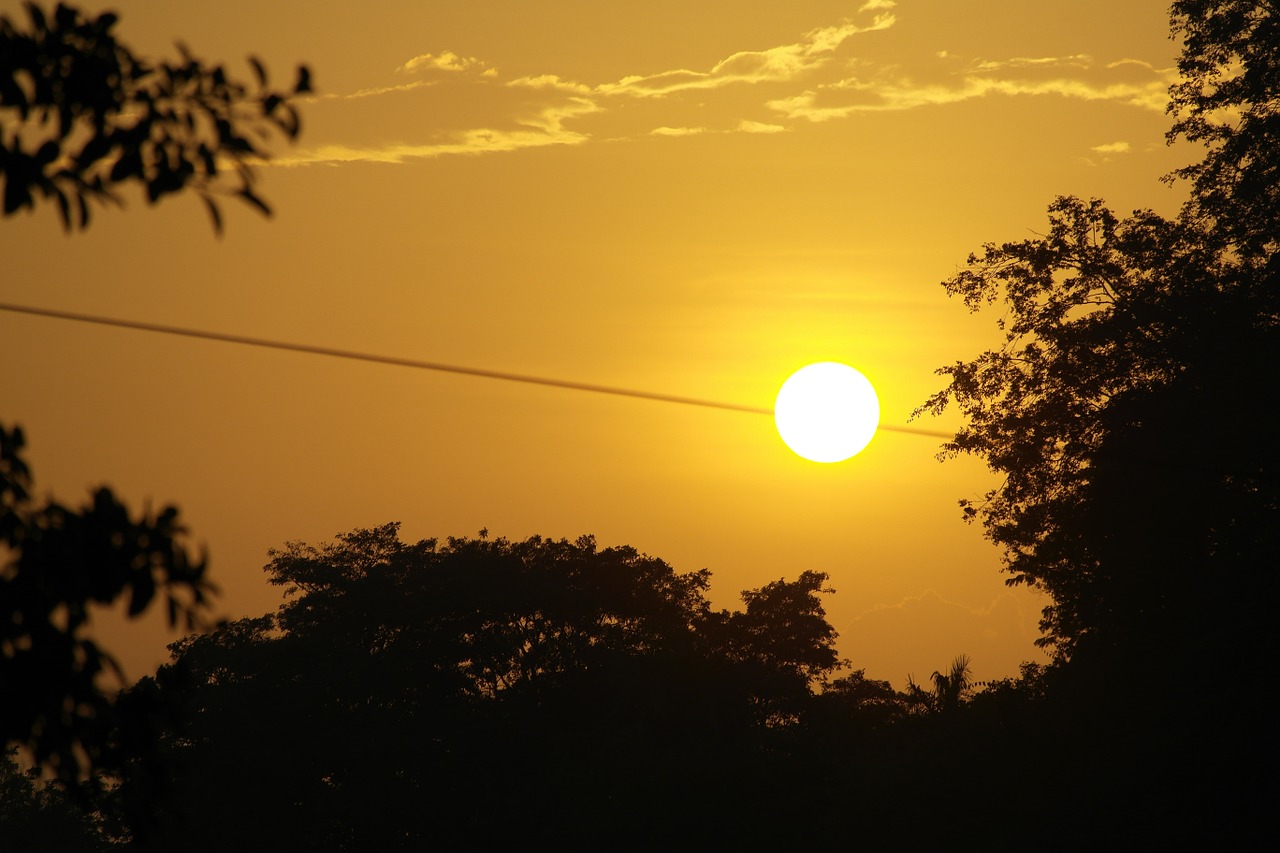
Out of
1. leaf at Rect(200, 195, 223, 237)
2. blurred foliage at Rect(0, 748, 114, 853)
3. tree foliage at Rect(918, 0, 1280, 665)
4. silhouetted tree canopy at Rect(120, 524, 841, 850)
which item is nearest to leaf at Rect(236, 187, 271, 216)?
leaf at Rect(200, 195, 223, 237)

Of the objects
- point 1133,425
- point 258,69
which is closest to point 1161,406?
point 1133,425

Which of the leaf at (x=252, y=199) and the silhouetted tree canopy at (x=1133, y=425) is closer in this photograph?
the leaf at (x=252, y=199)

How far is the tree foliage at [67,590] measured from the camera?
5184 mm

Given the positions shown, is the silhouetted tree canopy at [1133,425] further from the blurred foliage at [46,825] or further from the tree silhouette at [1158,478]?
the blurred foliage at [46,825]

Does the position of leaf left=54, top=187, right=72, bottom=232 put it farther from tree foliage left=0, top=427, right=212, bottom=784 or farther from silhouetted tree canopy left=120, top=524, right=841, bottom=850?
silhouetted tree canopy left=120, top=524, right=841, bottom=850

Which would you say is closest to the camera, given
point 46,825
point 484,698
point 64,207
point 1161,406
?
point 64,207

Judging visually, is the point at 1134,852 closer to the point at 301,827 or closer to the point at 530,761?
the point at 530,761

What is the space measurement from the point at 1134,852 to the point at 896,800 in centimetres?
516

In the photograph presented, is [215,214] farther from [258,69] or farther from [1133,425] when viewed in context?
[1133,425]

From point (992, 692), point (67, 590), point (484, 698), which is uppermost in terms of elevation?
point (484, 698)

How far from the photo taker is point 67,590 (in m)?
5.22

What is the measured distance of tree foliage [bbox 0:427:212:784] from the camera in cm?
518

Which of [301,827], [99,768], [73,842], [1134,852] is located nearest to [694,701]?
[301,827]

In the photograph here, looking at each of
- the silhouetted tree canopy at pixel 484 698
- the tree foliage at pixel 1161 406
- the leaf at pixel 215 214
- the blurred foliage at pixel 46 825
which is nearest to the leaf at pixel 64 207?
the leaf at pixel 215 214
